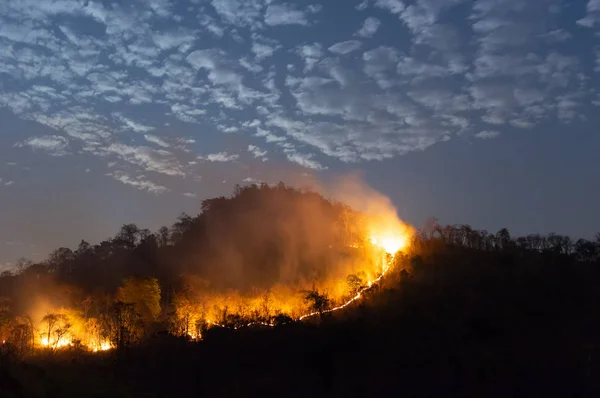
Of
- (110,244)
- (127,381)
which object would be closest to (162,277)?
(110,244)

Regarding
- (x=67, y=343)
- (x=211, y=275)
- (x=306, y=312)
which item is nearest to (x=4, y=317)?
(x=67, y=343)

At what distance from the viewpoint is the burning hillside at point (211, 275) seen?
44.4 meters

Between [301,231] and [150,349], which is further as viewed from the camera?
[301,231]

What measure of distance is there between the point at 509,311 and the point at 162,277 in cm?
3310

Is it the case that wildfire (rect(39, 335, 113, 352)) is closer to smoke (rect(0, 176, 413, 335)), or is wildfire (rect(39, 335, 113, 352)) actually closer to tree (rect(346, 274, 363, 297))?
smoke (rect(0, 176, 413, 335))

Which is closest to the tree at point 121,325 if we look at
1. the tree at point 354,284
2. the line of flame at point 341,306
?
the line of flame at point 341,306

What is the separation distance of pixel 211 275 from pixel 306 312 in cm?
1355

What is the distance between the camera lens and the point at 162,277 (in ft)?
191

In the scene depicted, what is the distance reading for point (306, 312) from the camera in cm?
4572

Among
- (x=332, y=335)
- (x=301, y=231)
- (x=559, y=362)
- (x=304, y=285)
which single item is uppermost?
(x=301, y=231)

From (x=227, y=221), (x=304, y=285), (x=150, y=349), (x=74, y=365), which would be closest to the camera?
(x=74, y=365)

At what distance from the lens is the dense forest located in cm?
3047

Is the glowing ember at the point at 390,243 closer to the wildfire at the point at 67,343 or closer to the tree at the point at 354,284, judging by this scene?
the tree at the point at 354,284

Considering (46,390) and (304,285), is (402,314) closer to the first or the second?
(304,285)
